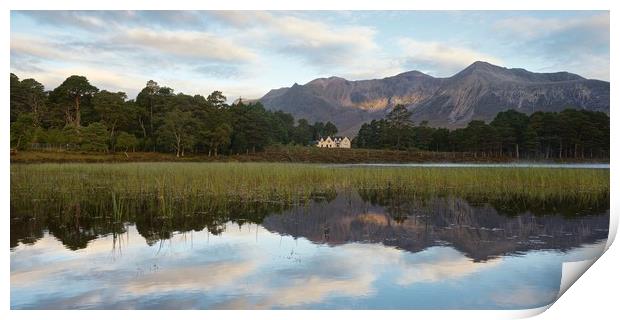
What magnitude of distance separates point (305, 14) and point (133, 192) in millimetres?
7699

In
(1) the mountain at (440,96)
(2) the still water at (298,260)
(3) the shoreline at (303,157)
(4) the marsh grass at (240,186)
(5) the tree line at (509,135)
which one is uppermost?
(1) the mountain at (440,96)

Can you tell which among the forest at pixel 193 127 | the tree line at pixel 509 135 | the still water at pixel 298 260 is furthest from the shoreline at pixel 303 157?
the still water at pixel 298 260

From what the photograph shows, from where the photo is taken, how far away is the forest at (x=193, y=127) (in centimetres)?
1448

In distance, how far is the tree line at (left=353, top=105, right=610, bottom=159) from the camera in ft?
60.2

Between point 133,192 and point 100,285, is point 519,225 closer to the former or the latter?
point 100,285

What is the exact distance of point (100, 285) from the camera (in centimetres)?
548

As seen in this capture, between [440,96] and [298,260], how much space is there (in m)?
41.0

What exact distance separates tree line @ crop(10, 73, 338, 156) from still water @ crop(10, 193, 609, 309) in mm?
6759

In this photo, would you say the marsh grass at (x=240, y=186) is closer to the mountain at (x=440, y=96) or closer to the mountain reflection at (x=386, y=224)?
the mountain reflection at (x=386, y=224)

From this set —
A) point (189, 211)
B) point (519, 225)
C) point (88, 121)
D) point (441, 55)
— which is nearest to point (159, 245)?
point (189, 211)

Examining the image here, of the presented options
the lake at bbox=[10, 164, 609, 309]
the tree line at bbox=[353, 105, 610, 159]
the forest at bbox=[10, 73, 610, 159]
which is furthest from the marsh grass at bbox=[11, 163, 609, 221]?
the tree line at bbox=[353, 105, 610, 159]

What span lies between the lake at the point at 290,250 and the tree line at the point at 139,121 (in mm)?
3499

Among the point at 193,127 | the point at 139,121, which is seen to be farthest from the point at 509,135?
the point at 139,121

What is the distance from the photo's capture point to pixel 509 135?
2652 cm
